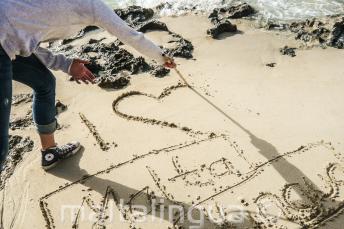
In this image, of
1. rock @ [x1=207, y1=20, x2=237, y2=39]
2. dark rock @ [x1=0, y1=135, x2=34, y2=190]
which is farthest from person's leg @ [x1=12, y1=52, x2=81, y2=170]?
rock @ [x1=207, y1=20, x2=237, y2=39]

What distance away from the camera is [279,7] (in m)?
6.62

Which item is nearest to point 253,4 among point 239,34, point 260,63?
point 239,34

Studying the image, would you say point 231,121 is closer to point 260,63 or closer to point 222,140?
point 222,140

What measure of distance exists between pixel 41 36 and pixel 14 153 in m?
1.62

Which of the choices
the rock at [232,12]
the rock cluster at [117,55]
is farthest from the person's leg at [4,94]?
the rock at [232,12]

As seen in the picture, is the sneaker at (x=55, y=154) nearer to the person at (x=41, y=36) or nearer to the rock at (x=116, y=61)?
the person at (x=41, y=36)

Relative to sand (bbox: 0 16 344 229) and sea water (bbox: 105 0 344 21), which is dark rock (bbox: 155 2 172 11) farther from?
sand (bbox: 0 16 344 229)

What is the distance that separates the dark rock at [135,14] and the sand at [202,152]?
1.66 metres

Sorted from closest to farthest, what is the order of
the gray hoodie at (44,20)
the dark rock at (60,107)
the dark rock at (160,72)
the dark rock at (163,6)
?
1. the gray hoodie at (44,20)
2. the dark rock at (60,107)
3. the dark rock at (160,72)
4. the dark rock at (163,6)

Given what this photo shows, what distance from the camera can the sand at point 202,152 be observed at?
3.27 meters

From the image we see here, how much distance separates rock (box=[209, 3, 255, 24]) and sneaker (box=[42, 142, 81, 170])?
321cm

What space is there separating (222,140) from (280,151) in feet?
1.71

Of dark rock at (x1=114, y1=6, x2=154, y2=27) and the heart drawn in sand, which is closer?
the heart drawn in sand

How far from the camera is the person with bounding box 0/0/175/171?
2570 mm
